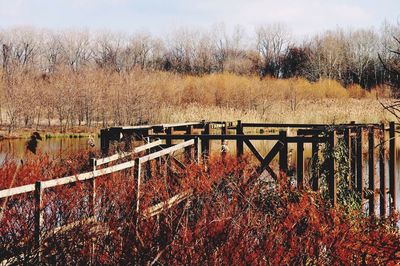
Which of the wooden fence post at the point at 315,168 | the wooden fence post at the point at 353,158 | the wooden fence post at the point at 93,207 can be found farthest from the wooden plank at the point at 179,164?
the wooden fence post at the point at 93,207

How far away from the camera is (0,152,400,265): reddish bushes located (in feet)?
17.7

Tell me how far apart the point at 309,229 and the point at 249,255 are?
2417 mm

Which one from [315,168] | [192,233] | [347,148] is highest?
[347,148]

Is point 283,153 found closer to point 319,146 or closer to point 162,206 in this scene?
point 319,146

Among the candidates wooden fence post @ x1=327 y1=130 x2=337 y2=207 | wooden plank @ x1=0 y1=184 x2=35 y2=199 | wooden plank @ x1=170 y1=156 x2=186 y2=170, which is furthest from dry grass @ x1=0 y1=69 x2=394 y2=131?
wooden plank @ x1=0 y1=184 x2=35 y2=199

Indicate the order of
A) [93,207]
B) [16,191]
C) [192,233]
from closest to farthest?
[16,191] → [192,233] → [93,207]

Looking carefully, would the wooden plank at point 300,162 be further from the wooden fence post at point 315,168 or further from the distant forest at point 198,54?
the distant forest at point 198,54

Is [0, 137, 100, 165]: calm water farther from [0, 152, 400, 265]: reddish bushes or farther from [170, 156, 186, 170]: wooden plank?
[170, 156, 186, 170]: wooden plank

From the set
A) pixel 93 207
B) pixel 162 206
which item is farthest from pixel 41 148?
pixel 93 207

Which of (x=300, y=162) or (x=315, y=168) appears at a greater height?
(x=300, y=162)

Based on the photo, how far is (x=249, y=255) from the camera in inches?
241

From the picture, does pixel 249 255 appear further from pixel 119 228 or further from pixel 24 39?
pixel 24 39

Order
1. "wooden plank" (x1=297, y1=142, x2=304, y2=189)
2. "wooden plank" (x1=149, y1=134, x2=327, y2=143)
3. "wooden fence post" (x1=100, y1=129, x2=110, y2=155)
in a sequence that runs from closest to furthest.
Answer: "wooden plank" (x1=149, y1=134, x2=327, y2=143), "wooden plank" (x1=297, y1=142, x2=304, y2=189), "wooden fence post" (x1=100, y1=129, x2=110, y2=155)

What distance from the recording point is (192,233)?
19.7 feet
